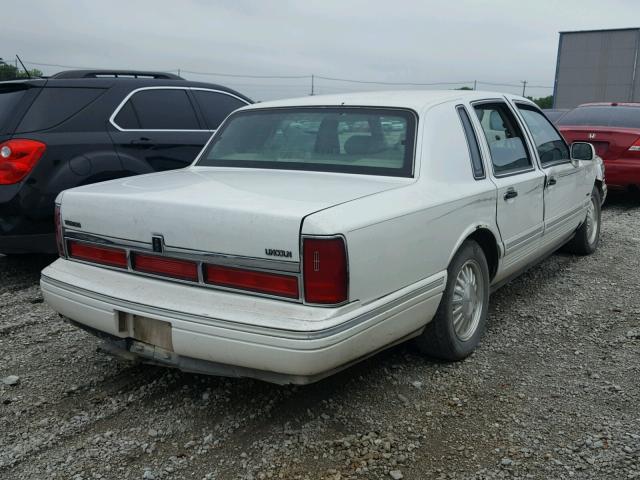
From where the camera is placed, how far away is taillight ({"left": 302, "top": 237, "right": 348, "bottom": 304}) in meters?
2.53

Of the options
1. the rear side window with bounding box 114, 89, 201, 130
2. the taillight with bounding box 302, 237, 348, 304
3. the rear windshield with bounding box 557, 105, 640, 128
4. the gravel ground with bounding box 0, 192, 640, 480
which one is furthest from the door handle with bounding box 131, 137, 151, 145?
the rear windshield with bounding box 557, 105, 640, 128

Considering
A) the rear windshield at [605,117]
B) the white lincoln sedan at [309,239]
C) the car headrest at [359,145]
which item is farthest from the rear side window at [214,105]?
the rear windshield at [605,117]

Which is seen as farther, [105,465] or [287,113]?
[287,113]

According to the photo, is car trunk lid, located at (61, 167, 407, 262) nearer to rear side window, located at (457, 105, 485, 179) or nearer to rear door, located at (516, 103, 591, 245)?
rear side window, located at (457, 105, 485, 179)

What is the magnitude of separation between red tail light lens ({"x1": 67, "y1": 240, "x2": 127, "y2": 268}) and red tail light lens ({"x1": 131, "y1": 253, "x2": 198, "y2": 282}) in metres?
0.09

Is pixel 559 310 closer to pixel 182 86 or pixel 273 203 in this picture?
pixel 273 203

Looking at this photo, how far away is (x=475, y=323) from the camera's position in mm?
3758

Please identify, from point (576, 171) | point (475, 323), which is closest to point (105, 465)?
point (475, 323)

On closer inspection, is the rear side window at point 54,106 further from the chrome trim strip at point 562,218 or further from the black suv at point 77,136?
the chrome trim strip at point 562,218

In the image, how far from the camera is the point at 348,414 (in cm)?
306

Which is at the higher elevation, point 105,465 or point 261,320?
point 261,320

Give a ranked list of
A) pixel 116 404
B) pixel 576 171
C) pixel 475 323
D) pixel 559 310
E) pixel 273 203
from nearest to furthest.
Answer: pixel 273 203
pixel 116 404
pixel 475 323
pixel 559 310
pixel 576 171

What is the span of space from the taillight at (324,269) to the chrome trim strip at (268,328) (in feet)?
0.44

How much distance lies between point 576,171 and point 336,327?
136 inches
